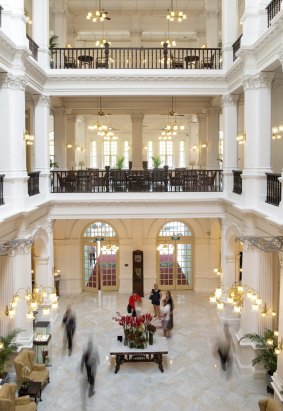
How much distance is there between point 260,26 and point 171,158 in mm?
20816

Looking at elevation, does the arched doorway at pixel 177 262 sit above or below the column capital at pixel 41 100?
below

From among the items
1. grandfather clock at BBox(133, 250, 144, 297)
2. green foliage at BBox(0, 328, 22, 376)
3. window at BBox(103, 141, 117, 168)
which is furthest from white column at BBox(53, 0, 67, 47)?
window at BBox(103, 141, 117, 168)

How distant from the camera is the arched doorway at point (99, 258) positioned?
20.8 metres

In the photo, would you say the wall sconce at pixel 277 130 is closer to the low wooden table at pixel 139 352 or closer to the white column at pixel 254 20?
the white column at pixel 254 20

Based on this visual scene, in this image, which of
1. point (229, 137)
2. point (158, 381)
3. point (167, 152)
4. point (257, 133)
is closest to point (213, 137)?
point (229, 137)

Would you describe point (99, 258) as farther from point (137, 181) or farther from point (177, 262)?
point (137, 181)

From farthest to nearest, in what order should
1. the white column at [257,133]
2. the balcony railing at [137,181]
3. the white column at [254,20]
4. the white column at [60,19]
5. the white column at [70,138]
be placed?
the white column at [70,138] → the white column at [60,19] → the balcony railing at [137,181] → the white column at [257,133] → the white column at [254,20]

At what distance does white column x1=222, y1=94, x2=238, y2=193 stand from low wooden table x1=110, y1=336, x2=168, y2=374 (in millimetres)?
5683

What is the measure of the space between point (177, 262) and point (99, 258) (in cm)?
365

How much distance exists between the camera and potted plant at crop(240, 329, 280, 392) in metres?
11.5

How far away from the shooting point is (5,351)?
1145 centimetres

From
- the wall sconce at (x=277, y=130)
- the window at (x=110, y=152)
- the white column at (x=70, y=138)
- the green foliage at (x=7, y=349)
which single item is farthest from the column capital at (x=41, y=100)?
the window at (x=110, y=152)

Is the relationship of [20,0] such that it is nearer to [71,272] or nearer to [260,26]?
[260,26]

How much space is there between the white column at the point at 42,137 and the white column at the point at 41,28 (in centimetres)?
123
